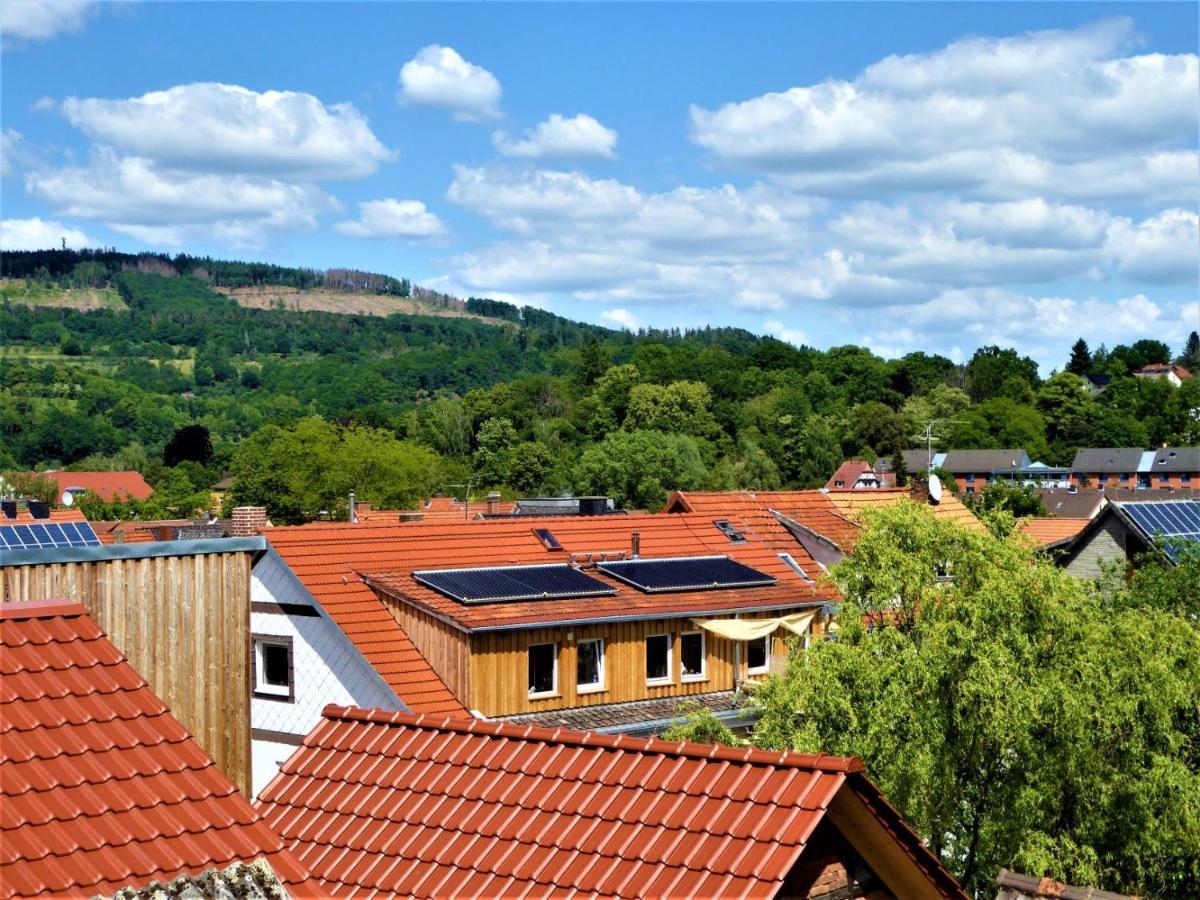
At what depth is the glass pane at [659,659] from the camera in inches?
1126

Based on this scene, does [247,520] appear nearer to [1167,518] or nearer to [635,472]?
[1167,518]

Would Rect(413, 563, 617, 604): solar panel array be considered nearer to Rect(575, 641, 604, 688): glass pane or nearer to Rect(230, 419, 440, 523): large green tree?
Rect(575, 641, 604, 688): glass pane

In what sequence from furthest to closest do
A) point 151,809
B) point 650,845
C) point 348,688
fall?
point 348,688
point 650,845
point 151,809

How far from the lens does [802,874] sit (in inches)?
304

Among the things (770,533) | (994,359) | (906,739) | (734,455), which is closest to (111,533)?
(770,533)

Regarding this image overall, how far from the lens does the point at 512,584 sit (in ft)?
90.4

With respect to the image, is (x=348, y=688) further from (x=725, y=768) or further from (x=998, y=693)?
(x=725, y=768)

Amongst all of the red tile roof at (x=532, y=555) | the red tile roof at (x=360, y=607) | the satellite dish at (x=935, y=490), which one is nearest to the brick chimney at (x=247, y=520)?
the red tile roof at (x=532, y=555)

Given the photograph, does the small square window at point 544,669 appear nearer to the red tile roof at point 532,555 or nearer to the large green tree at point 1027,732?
the red tile roof at point 532,555

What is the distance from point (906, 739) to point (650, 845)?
10.7 m

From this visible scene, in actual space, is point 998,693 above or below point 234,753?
below

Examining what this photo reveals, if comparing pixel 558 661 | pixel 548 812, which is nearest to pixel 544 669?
pixel 558 661

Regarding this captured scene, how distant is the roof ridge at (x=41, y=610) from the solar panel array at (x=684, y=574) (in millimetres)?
21713

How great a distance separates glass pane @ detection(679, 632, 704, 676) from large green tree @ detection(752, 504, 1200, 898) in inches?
393
